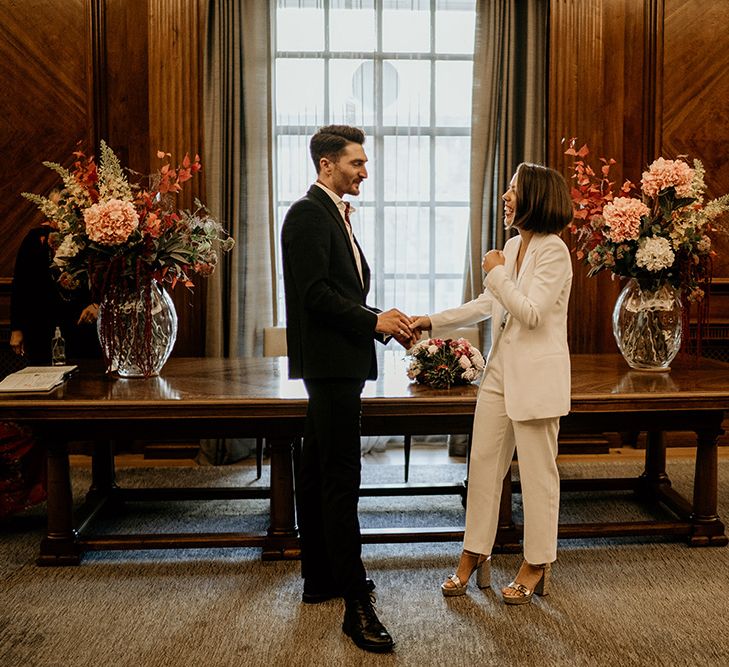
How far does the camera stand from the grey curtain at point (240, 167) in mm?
5387

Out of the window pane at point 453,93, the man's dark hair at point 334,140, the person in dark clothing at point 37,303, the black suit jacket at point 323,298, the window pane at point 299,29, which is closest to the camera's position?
the black suit jacket at point 323,298

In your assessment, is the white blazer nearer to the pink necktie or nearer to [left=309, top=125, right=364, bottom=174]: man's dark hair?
the pink necktie

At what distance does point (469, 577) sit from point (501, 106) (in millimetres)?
3272

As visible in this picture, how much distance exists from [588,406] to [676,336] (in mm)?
781

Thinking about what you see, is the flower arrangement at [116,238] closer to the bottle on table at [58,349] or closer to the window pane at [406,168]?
the bottle on table at [58,349]

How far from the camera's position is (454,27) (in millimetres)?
5641

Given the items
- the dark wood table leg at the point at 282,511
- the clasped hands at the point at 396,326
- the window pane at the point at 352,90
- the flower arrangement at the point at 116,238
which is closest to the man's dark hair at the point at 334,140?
the clasped hands at the point at 396,326

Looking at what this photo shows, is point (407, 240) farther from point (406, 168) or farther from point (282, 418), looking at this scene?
point (282, 418)

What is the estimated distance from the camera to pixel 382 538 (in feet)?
12.0

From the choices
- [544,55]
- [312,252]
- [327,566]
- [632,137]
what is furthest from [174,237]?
[632,137]

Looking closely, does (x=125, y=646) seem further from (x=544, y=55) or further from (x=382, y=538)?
(x=544, y=55)

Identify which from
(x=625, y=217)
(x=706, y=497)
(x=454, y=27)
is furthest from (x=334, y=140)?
(x=454, y=27)

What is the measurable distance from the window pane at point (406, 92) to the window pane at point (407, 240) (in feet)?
1.91

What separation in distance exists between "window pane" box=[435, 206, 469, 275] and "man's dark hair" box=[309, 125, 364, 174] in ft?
9.74
